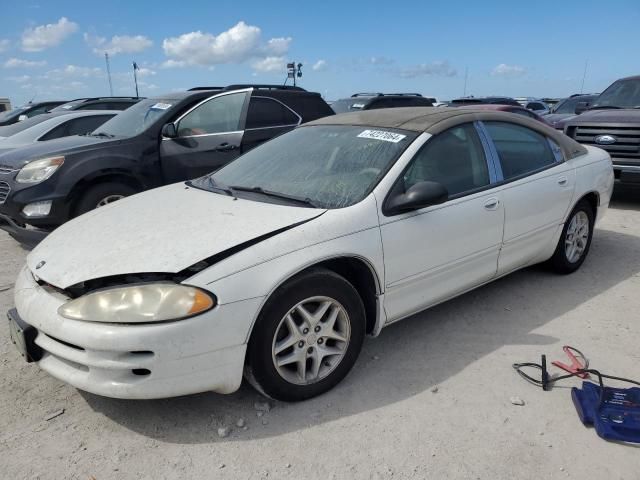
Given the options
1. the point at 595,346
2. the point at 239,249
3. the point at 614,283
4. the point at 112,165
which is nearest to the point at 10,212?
the point at 112,165

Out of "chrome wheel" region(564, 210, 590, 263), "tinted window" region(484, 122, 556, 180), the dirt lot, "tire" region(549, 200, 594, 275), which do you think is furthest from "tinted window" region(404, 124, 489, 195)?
"chrome wheel" region(564, 210, 590, 263)

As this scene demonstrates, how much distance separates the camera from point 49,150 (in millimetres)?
5484

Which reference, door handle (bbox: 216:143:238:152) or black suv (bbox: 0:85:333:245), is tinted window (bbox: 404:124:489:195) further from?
door handle (bbox: 216:143:238:152)

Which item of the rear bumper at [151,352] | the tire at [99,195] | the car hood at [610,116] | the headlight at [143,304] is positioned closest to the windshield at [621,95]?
the car hood at [610,116]

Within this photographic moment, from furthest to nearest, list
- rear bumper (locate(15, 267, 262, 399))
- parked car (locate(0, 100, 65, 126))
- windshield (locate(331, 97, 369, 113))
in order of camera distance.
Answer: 1. parked car (locate(0, 100, 65, 126))
2. windshield (locate(331, 97, 369, 113))
3. rear bumper (locate(15, 267, 262, 399))

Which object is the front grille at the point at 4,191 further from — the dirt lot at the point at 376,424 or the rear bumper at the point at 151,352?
the rear bumper at the point at 151,352

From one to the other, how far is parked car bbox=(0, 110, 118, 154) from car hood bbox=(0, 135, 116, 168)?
281 centimetres

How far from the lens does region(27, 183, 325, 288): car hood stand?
2.45 metres

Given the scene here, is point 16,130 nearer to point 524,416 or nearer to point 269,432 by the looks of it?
point 269,432

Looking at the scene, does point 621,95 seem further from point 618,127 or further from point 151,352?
point 151,352

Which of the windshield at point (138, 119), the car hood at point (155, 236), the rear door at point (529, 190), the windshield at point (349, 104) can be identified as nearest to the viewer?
the car hood at point (155, 236)

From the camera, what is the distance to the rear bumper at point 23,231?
4867 mm

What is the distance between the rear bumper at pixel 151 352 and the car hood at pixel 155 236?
0.81 ft

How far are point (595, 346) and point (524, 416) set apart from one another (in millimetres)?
1041
